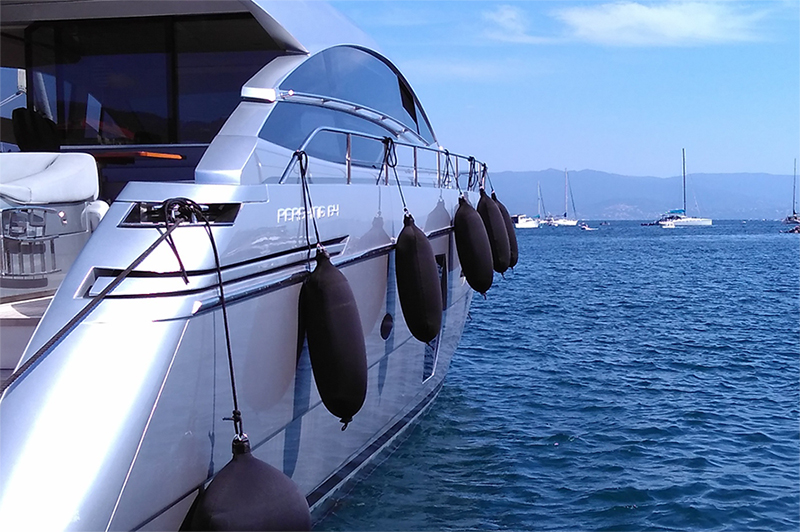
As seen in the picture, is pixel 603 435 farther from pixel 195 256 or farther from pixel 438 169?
pixel 195 256

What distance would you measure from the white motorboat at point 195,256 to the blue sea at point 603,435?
842 millimetres

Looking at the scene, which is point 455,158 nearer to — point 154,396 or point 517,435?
point 517,435

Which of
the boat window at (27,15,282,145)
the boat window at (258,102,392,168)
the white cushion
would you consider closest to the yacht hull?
the boat window at (258,102,392,168)

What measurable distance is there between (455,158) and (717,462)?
3.65m

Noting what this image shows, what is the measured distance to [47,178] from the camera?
3855 mm

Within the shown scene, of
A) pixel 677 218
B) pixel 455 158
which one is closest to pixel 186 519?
pixel 455 158

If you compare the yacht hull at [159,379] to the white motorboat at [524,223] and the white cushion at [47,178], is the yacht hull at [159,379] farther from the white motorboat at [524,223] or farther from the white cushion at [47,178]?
the white motorboat at [524,223]

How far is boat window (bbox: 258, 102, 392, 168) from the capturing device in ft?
13.0

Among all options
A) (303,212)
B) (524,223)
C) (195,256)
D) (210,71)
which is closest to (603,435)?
(303,212)

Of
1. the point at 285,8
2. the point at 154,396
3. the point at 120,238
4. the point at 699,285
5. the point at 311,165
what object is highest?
the point at 285,8

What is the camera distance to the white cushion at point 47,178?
3724mm

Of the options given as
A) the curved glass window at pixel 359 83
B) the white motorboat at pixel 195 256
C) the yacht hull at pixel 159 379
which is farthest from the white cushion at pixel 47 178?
the curved glass window at pixel 359 83

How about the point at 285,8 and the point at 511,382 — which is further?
the point at 511,382

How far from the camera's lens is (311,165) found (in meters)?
4.11
